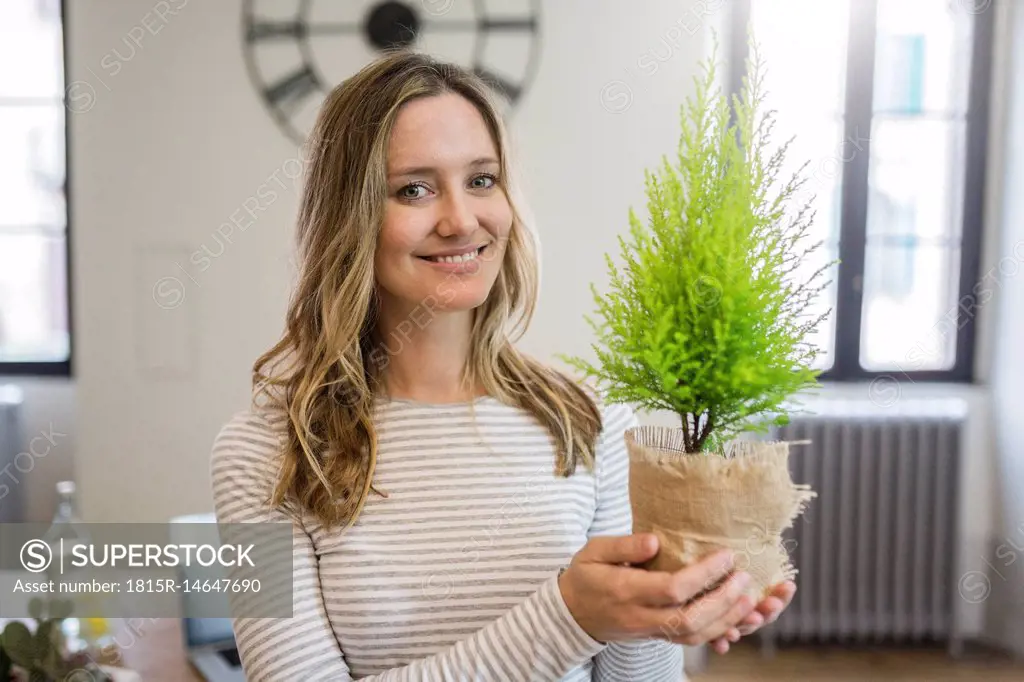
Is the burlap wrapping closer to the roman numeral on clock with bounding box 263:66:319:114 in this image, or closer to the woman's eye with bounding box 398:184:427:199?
the woman's eye with bounding box 398:184:427:199

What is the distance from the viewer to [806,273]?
3.50 meters

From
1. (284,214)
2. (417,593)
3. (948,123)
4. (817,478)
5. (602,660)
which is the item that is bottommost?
(817,478)

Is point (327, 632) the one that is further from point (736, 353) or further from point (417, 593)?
point (736, 353)

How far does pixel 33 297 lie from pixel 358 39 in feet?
6.62

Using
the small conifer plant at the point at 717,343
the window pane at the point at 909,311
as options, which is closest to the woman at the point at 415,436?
the small conifer plant at the point at 717,343

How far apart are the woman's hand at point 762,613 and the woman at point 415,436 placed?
18 cm

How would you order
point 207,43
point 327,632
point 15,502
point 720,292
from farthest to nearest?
point 15,502, point 207,43, point 327,632, point 720,292

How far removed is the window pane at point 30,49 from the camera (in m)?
3.73

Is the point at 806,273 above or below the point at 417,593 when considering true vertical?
above

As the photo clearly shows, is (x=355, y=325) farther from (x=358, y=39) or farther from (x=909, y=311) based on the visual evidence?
(x=909, y=311)

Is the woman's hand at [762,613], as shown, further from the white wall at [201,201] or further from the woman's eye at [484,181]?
the white wall at [201,201]

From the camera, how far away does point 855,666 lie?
3354 millimetres

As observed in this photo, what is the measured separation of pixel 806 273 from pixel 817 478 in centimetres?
86

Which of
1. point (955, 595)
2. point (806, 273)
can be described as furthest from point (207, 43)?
point (955, 595)
